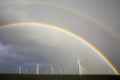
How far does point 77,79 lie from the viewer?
61.8 feet

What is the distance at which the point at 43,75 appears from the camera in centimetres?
1856

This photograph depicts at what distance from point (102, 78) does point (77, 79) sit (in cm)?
224

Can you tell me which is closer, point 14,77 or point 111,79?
point 14,77

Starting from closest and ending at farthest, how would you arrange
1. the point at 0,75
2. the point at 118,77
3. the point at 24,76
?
the point at 0,75
the point at 24,76
the point at 118,77

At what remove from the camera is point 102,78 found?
1991 centimetres

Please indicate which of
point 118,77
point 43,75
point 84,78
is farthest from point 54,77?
point 118,77

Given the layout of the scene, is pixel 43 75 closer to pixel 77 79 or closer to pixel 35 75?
pixel 35 75

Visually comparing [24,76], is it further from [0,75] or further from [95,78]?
[95,78]

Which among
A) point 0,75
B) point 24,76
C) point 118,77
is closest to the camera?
point 0,75

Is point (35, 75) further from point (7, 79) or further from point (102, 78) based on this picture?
point (102, 78)

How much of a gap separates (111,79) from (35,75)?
5.56 metres

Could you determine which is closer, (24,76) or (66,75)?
(24,76)

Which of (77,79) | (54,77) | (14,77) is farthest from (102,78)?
(14,77)

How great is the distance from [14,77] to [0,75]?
108cm
